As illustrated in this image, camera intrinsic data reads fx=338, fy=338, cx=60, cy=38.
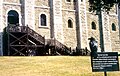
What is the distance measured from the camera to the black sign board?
14781mm

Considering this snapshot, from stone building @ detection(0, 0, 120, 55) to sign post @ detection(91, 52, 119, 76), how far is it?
78.8ft

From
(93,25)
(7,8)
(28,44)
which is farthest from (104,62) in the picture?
(93,25)

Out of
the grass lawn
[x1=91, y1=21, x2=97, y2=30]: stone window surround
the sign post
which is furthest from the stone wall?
the sign post

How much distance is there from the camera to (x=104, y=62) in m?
14.9

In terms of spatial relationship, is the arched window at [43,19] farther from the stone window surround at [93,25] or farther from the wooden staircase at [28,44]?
the stone window surround at [93,25]

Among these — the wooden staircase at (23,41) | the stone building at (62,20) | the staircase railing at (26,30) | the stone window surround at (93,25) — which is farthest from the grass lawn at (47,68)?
the stone window surround at (93,25)

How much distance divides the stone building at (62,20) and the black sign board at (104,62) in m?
24.0

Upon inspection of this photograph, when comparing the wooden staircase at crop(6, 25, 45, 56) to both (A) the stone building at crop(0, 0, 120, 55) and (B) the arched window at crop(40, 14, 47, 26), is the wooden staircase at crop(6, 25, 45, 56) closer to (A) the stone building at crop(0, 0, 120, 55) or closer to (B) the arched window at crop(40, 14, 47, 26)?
(A) the stone building at crop(0, 0, 120, 55)

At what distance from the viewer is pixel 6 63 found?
25359mm

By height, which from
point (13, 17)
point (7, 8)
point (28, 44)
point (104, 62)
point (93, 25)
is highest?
point (7, 8)

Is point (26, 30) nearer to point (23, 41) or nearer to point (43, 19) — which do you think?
point (23, 41)

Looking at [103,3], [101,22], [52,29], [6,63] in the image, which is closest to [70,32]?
[52,29]

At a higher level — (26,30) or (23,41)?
(26,30)

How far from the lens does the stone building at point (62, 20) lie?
39406mm
